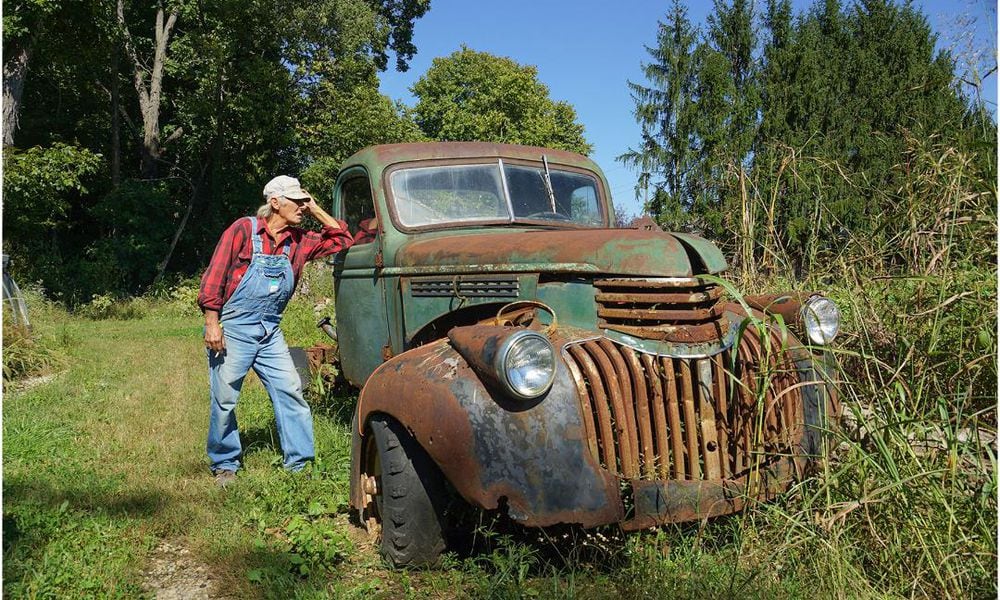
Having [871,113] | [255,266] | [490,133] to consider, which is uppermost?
[490,133]

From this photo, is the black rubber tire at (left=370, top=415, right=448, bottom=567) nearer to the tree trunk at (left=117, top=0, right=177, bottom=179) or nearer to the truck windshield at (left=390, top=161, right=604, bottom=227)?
the truck windshield at (left=390, top=161, right=604, bottom=227)

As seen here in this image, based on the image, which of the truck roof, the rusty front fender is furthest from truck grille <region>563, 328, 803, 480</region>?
the truck roof

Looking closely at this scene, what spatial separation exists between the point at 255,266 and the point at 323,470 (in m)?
1.25

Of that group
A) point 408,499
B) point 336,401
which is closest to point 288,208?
point 408,499

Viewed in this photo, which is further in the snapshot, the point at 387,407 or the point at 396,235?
the point at 396,235

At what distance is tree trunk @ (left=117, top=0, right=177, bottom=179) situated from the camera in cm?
1878

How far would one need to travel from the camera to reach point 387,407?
296 centimetres

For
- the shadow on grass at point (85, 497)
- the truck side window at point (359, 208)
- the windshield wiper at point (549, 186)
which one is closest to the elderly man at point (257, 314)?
the truck side window at point (359, 208)

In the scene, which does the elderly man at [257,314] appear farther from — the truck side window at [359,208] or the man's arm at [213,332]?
the truck side window at [359,208]

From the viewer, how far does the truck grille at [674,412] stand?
2.72 meters

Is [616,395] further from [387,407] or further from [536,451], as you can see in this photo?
[387,407]

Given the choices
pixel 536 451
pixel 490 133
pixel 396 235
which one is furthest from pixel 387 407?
pixel 490 133

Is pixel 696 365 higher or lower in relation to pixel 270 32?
lower

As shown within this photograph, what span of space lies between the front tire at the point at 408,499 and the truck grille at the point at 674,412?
737 millimetres
